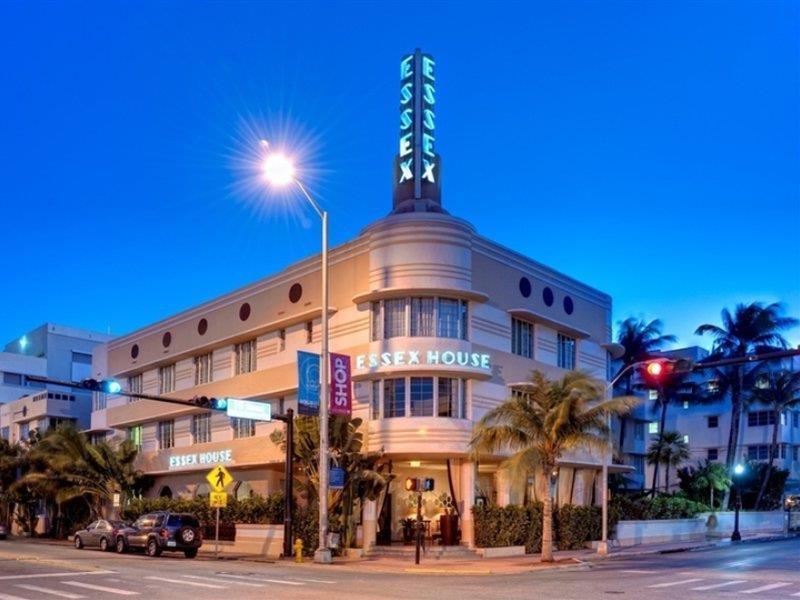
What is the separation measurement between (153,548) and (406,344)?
11926 millimetres

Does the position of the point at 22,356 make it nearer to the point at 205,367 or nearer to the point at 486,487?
the point at 205,367

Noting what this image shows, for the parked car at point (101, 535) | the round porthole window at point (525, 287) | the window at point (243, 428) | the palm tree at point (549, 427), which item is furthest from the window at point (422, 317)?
the parked car at point (101, 535)

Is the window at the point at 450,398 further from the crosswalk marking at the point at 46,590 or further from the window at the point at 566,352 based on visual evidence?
the crosswalk marking at the point at 46,590

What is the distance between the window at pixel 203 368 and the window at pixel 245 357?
2.26 metres

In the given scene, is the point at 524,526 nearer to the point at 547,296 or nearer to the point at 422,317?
the point at 422,317

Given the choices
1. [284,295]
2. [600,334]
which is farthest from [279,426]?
[600,334]

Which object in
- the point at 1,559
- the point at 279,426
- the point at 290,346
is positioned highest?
the point at 290,346

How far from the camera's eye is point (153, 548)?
3503 centimetres

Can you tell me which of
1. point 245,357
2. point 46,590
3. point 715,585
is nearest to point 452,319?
point 245,357

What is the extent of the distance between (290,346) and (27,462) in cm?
2573

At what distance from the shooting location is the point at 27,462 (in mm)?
57938

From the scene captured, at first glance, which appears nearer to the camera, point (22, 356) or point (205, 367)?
point (205, 367)

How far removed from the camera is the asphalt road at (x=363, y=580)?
19344mm

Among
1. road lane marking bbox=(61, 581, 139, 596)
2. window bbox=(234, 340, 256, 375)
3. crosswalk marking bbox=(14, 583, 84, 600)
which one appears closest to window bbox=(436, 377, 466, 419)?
window bbox=(234, 340, 256, 375)
